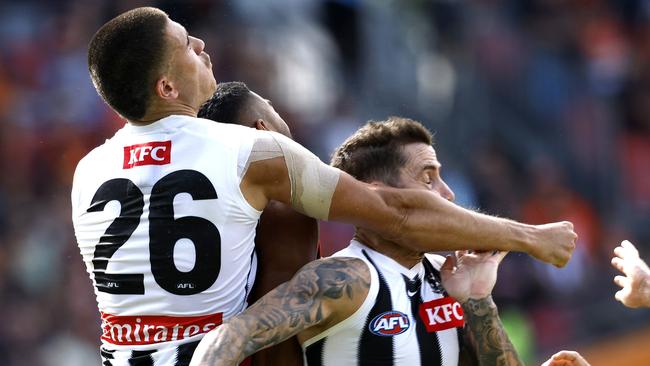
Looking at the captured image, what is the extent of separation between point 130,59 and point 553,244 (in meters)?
1.82

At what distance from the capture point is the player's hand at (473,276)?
4.71m

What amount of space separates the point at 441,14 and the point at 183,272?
8.53 m

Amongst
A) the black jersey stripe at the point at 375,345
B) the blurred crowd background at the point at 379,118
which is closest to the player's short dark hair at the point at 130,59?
the black jersey stripe at the point at 375,345

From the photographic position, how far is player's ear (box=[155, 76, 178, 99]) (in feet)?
15.4

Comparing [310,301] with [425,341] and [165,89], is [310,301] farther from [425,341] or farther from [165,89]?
[165,89]

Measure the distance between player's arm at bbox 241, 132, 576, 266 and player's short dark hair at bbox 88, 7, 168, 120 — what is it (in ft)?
1.73

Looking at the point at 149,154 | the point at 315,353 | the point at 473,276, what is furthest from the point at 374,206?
the point at 149,154

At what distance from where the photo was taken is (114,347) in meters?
4.68

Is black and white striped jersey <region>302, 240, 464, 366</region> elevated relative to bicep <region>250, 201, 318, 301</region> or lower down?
lower down

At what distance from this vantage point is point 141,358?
15.0 ft

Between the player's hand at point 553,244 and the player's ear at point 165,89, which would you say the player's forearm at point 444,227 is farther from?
the player's ear at point 165,89

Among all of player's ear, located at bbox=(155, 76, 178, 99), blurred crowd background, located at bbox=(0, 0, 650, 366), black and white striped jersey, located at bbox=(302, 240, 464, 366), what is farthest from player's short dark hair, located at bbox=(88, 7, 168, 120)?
blurred crowd background, located at bbox=(0, 0, 650, 366)

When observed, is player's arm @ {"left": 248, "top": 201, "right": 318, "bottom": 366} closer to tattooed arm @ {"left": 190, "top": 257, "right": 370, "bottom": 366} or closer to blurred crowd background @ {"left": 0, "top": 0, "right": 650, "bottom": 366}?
tattooed arm @ {"left": 190, "top": 257, "right": 370, "bottom": 366}

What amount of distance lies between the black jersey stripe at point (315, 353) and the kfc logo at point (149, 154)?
2.96 ft
